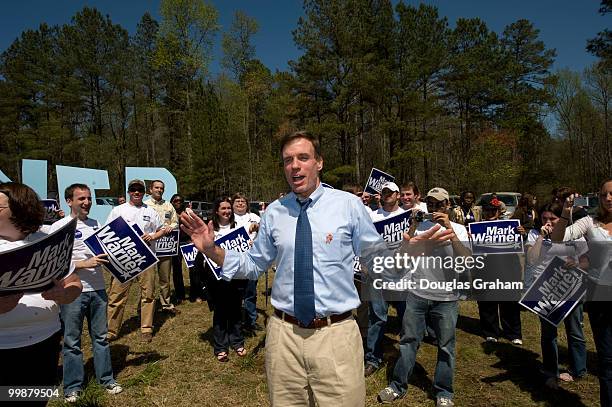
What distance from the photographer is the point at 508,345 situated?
582cm

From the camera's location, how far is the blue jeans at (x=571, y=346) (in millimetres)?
4453

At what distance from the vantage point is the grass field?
171 inches

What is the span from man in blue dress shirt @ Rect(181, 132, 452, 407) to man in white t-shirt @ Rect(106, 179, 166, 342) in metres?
3.72

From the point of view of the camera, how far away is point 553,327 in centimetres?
434

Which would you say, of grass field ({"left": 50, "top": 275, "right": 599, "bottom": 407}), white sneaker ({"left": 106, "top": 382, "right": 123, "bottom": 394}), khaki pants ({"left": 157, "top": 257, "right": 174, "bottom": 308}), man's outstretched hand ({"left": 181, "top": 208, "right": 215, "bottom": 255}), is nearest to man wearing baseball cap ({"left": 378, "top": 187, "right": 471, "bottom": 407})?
grass field ({"left": 50, "top": 275, "right": 599, "bottom": 407})

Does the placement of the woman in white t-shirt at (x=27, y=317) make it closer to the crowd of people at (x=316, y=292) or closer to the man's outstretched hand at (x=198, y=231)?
the crowd of people at (x=316, y=292)

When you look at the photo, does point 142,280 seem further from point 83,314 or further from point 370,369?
point 370,369

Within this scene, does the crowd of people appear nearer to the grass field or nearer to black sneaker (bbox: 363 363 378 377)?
black sneaker (bbox: 363 363 378 377)

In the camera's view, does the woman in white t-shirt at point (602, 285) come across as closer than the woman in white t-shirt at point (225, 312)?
Yes

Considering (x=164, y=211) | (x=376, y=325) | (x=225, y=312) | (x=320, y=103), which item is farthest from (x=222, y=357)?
(x=320, y=103)

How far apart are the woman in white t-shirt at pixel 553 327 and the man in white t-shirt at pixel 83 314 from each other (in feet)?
16.1

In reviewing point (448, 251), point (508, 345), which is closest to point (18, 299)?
point (448, 251)

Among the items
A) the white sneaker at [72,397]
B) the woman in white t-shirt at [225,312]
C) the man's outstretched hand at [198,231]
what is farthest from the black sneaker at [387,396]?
the white sneaker at [72,397]

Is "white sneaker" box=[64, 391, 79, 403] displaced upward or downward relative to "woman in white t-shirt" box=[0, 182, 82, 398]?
downward
